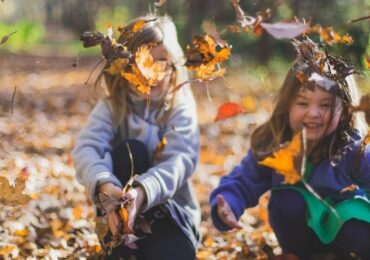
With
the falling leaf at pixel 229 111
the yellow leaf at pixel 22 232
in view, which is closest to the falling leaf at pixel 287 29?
the falling leaf at pixel 229 111

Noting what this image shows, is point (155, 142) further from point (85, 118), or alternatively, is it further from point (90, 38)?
point (85, 118)

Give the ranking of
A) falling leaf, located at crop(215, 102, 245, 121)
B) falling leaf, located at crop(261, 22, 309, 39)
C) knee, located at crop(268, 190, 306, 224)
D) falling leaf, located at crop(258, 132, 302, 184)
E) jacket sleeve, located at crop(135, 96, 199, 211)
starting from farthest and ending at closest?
falling leaf, located at crop(215, 102, 245, 121)
knee, located at crop(268, 190, 306, 224)
jacket sleeve, located at crop(135, 96, 199, 211)
falling leaf, located at crop(261, 22, 309, 39)
falling leaf, located at crop(258, 132, 302, 184)

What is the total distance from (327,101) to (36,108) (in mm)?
4966

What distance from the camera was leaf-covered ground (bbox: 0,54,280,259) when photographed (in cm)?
267

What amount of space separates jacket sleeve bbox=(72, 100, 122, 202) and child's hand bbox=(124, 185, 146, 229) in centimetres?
10

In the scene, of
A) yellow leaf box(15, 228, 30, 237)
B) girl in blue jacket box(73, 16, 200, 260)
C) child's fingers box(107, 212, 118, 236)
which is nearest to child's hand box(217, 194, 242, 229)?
girl in blue jacket box(73, 16, 200, 260)

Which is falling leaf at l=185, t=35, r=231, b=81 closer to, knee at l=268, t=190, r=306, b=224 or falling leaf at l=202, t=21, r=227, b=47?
falling leaf at l=202, t=21, r=227, b=47

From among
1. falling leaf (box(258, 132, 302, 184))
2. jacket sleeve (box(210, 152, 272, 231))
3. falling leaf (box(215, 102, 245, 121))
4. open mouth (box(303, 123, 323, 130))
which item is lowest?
jacket sleeve (box(210, 152, 272, 231))

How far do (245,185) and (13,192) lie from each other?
93cm

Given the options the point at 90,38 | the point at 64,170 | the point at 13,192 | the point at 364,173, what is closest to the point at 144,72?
the point at 90,38

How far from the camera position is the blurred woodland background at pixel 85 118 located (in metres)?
2.68

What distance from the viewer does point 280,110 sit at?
2.38 m

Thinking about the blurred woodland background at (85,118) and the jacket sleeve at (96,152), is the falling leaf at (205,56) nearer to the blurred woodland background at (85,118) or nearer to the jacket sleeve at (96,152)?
the blurred woodland background at (85,118)

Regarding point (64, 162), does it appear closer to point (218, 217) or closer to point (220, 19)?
point (218, 217)
